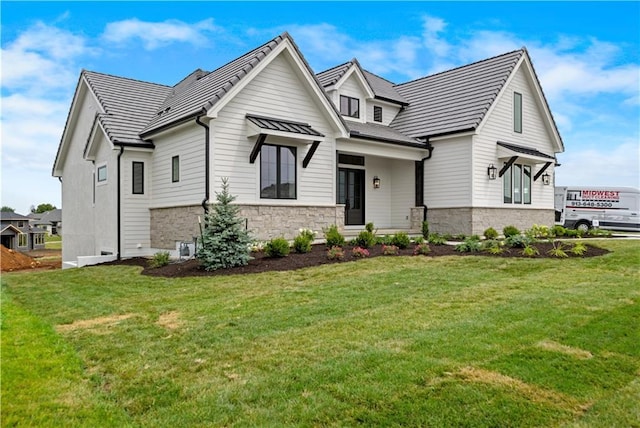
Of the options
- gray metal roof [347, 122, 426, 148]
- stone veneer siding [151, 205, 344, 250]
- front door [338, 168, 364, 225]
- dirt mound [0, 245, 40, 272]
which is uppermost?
gray metal roof [347, 122, 426, 148]

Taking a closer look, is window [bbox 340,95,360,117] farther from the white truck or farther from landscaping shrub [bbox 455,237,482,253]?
the white truck

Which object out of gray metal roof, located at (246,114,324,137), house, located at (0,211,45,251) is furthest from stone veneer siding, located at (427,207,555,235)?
house, located at (0,211,45,251)

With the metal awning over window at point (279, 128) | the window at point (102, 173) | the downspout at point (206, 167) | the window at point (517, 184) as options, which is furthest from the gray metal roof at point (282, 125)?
the window at point (517, 184)

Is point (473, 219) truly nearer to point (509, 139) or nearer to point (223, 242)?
point (509, 139)

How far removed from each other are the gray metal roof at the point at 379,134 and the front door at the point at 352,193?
1698mm

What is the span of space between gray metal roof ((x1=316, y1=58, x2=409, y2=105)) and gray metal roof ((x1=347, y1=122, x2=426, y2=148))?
5.14ft

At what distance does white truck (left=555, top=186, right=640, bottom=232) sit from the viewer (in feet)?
81.4

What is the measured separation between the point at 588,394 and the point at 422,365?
4.16 feet

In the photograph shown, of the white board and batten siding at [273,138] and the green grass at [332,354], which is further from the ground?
the white board and batten siding at [273,138]

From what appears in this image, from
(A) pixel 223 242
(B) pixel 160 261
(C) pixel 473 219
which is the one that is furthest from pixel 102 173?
(C) pixel 473 219

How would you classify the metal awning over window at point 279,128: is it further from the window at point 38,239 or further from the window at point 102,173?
the window at point 38,239

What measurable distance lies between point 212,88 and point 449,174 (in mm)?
9193

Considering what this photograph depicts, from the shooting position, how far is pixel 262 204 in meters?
13.0

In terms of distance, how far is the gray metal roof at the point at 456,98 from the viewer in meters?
17.4
